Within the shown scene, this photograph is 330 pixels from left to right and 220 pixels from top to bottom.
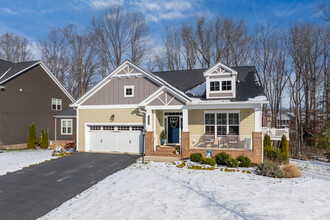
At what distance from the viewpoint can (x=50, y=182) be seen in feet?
30.5

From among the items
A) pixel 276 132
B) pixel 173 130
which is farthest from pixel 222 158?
pixel 276 132

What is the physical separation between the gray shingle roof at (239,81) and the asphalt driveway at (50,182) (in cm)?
677

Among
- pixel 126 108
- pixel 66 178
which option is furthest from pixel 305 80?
pixel 66 178

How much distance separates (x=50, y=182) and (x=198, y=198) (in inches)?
248

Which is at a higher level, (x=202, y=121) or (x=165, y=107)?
(x=165, y=107)

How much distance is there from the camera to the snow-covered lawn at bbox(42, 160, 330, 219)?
623cm

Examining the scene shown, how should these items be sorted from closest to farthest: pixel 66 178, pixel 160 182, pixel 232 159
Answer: pixel 160 182 → pixel 66 178 → pixel 232 159

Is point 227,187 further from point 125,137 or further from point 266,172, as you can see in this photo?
point 125,137

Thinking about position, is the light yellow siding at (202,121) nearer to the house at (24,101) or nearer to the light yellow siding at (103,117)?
the light yellow siding at (103,117)

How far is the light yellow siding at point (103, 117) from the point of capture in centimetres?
1520

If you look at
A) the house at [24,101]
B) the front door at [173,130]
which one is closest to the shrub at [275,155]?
the front door at [173,130]

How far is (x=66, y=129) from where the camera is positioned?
2259 centimetres

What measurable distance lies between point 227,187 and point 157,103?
705cm

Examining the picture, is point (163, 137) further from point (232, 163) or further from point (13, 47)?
point (13, 47)
